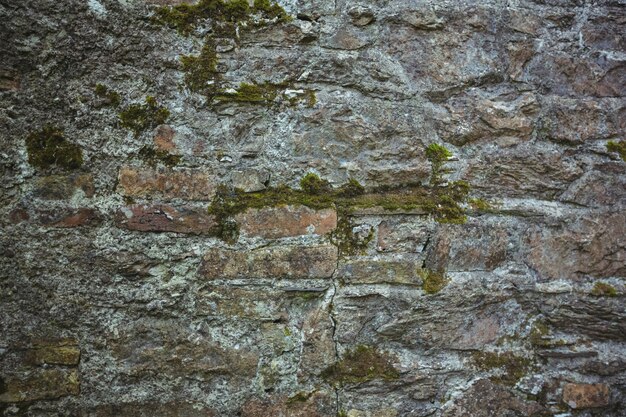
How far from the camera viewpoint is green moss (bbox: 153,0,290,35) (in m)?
1.35

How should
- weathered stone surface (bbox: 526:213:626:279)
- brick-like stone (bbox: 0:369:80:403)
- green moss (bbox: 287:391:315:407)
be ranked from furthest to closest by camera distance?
weathered stone surface (bbox: 526:213:626:279) → green moss (bbox: 287:391:315:407) → brick-like stone (bbox: 0:369:80:403)

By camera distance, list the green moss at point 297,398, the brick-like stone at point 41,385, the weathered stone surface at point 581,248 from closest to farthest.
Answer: the brick-like stone at point 41,385
the green moss at point 297,398
the weathered stone surface at point 581,248

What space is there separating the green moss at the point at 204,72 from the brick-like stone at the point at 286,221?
1.16 feet

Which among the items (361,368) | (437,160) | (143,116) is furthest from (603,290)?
(143,116)

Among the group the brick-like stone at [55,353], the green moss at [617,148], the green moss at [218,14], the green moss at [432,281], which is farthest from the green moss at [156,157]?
the green moss at [617,148]

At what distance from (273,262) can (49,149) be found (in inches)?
26.1

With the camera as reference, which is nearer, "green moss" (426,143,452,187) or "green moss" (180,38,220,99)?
"green moss" (180,38,220,99)

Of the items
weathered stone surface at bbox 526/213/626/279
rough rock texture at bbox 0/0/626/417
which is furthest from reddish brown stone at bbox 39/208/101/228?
weathered stone surface at bbox 526/213/626/279

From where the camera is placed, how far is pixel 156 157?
1.35 metres

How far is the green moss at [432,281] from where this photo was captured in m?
1.43

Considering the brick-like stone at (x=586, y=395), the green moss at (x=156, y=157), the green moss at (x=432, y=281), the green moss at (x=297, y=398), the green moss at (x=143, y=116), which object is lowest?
the green moss at (x=297, y=398)

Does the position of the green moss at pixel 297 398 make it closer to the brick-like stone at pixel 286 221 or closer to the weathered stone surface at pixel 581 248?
the brick-like stone at pixel 286 221

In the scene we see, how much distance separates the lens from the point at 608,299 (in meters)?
1.51

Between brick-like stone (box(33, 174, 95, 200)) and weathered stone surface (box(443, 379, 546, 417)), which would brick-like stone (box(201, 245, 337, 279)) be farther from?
weathered stone surface (box(443, 379, 546, 417))
